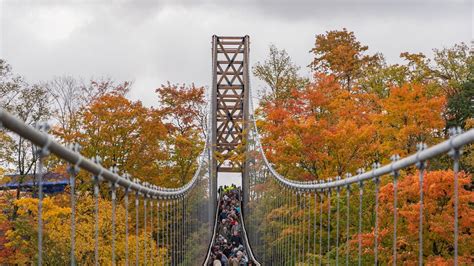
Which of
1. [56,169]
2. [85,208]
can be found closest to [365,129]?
[85,208]

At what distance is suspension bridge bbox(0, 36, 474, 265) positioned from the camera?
551 cm

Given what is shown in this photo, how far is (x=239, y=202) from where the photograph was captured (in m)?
43.8

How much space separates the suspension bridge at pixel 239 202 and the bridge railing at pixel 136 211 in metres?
0.01

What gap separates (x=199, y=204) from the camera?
88.6 ft

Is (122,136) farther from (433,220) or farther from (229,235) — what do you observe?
(433,220)

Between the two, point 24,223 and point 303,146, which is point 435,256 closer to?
point 303,146

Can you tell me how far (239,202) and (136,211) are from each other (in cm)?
3497

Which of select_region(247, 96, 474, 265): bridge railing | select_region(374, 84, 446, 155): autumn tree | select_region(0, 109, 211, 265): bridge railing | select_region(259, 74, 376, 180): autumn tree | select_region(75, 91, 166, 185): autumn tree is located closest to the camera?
select_region(0, 109, 211, 265): bridge railing

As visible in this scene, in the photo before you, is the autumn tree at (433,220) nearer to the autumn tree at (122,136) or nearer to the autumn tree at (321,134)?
the autumn tree at (321,134)

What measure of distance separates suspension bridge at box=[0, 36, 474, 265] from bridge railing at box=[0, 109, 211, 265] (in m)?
0.01

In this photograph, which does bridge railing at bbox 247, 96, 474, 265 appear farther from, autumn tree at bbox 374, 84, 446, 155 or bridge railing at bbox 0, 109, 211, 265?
bridge railing at bbox 0, 109, 211, 265

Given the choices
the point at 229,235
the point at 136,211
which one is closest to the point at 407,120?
the point at 229,235

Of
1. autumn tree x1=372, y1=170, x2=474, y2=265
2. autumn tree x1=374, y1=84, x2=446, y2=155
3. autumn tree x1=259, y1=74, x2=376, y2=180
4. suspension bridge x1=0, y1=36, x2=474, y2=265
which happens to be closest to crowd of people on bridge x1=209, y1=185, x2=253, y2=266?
suspension bridge x1=0, y1=36, x2=474, y2=265

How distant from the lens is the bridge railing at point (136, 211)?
4613mm
